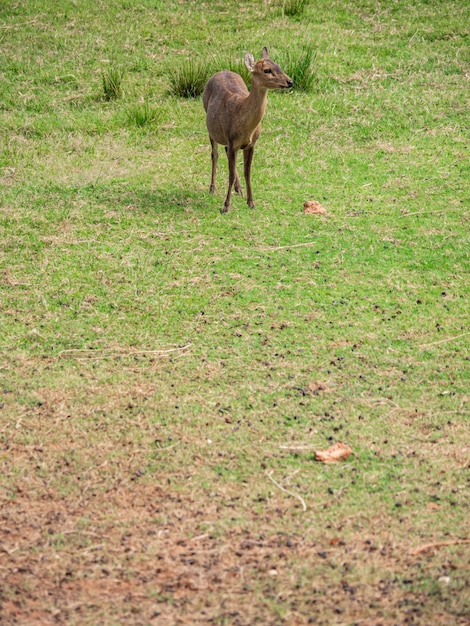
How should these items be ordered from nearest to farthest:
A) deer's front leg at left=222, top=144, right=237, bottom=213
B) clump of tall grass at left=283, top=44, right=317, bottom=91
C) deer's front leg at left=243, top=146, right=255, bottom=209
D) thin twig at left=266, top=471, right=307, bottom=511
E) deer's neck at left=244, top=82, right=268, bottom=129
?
thin twig at left=266, top=471, right=307, bottom=511 → deer's neck at left=244, top=82, right=268, bottom=129 → deer's front leg at left=222, top=144, right=237, bottom=213 → deer's front leg at left=243, top=146, right=255, bottom=209 → clump of tall grass at left=283, top=44, right=317, bottom=91

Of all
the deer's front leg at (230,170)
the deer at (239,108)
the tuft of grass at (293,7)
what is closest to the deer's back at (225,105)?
the deer at (239,108)

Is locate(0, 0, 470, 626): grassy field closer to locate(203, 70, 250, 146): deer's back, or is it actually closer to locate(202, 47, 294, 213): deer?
locate(202, 47, 294, 213): deer

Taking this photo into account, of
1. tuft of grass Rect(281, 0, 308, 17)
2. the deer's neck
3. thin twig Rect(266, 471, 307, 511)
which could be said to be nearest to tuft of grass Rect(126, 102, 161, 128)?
the deer's neck

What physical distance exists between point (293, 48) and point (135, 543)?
8472mm

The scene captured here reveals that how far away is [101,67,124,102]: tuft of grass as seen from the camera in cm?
1008

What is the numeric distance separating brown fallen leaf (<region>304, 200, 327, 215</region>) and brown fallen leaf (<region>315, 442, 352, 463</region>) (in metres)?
3.42

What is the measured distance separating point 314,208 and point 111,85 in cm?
392

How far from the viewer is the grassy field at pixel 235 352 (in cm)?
354

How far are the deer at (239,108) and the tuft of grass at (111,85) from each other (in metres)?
2.63

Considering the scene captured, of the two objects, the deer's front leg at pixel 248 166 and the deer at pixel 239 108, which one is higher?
the deer at pixel 239 108

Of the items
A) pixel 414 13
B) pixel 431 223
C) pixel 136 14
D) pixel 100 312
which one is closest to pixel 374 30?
pixel 414 13

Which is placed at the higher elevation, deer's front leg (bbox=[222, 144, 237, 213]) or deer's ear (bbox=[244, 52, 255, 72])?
deer's ear (bbox=[244, 52, 255, 72])

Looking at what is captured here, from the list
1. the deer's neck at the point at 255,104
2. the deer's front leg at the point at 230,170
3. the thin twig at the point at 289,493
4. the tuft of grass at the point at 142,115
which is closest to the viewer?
the thin twig at the point at 289,493

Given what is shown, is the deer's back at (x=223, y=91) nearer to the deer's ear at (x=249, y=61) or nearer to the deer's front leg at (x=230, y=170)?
the deer's ear at (x=249, y=61)
